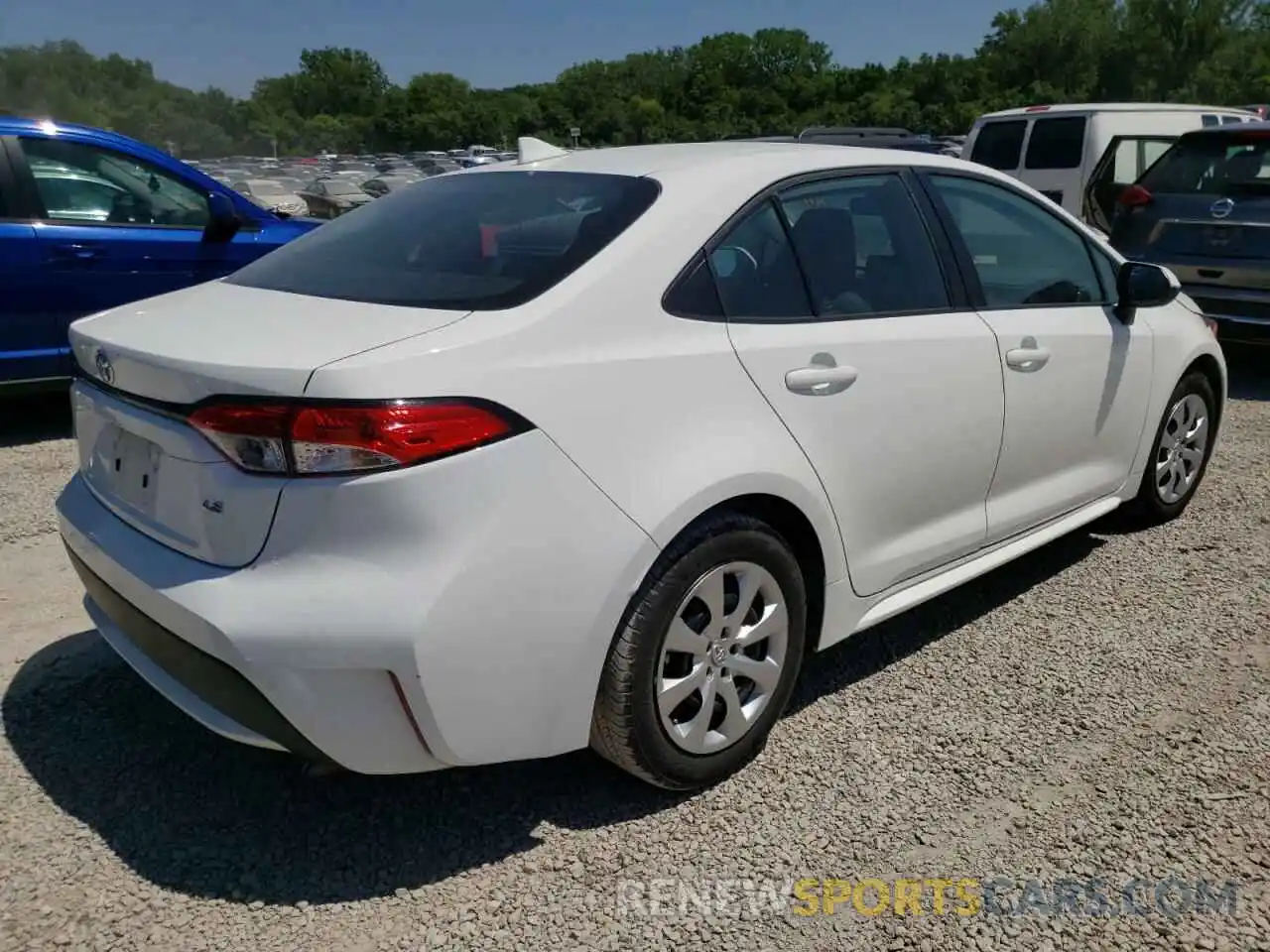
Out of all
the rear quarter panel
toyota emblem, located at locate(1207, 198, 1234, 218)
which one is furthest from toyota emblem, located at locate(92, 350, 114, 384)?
toyota emblem, located at locate(1207, 198, 1234, 218)

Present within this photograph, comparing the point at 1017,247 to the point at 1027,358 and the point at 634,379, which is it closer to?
the point at 1027,358

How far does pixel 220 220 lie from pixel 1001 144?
28.4 feet

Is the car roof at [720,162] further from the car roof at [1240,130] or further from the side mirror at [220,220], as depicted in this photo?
the car roof at [1240,130]

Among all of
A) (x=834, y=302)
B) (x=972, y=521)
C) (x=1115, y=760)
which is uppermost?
(x=834, y=302)

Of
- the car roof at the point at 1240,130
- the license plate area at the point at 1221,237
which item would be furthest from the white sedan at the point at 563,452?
the car roof at the point at 1240,130

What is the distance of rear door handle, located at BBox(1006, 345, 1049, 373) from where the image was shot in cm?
341

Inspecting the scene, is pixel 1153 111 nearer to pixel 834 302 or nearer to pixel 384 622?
pixel 834 302

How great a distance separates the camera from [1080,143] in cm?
1079

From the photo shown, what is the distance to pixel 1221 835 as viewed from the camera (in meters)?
2.59

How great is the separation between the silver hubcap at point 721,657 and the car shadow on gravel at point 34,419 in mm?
4670

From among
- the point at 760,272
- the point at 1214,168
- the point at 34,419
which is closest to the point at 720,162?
the point at 760,272

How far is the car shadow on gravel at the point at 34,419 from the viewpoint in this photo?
594cm

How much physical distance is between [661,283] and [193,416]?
1.08 m

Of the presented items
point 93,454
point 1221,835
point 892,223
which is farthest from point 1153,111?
point 93,454
